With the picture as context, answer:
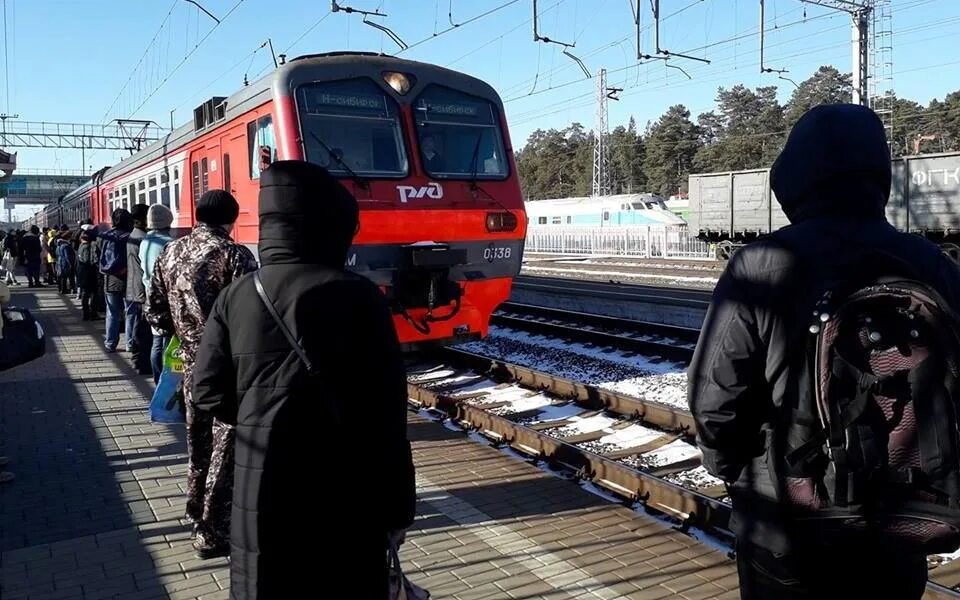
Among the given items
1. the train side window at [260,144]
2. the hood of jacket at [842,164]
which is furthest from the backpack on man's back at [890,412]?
the train side window at [260,144]

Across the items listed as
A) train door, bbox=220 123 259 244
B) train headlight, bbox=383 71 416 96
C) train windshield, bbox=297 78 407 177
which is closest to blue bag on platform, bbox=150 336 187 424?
train windshield, bbox=297 78 407 177

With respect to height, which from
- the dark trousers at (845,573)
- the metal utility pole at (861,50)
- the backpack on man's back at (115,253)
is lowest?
the dark trousers at (845,573)

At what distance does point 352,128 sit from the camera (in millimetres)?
8109

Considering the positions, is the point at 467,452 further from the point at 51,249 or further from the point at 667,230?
the point at 667,230

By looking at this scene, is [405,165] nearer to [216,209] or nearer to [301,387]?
[216,209]

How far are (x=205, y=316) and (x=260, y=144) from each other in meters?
4.34

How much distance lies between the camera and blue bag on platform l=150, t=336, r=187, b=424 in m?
4.63

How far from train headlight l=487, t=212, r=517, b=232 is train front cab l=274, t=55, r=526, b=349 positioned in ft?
0.04

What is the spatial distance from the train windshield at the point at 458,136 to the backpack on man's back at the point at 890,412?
22.1ft

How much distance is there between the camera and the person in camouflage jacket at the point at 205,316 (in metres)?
4.17

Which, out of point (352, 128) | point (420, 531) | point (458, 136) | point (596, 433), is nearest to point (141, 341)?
point (352, 128)

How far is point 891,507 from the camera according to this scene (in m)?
1.97

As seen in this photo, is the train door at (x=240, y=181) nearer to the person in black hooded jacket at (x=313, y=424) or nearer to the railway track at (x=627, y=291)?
the person in black hooded jacket at (x=313, y=424)

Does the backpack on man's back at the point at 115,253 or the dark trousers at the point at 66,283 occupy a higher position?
the backpack on man's back at the point at 115,253
